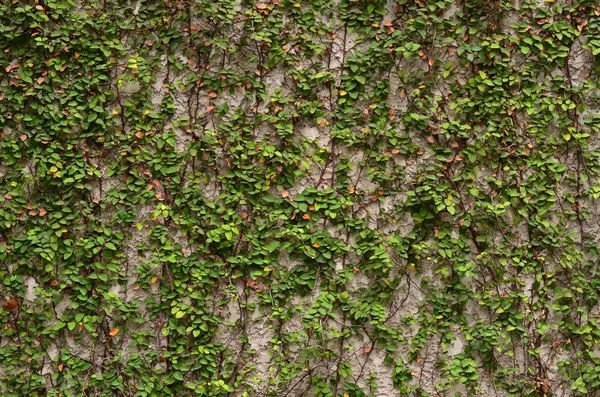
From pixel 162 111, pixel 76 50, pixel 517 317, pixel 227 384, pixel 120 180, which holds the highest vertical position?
pixel 76 50

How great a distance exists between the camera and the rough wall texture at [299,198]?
11.1 feet

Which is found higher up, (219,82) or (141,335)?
(219,82)

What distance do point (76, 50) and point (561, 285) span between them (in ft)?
9.47

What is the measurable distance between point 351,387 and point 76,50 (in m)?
2.30

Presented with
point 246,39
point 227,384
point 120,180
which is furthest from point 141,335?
point 246,39

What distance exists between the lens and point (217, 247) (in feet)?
11.1

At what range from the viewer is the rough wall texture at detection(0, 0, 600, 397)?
338 centimetres

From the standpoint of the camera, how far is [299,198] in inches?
135

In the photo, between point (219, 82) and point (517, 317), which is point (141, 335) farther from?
point (517, 317)

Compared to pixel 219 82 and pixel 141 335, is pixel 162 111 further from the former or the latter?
pixel 141 335

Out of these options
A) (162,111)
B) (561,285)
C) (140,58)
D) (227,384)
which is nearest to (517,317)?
(561,285)

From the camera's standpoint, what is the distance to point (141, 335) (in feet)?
11.0

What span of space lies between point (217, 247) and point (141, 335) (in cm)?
60

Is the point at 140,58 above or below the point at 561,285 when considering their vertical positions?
above
